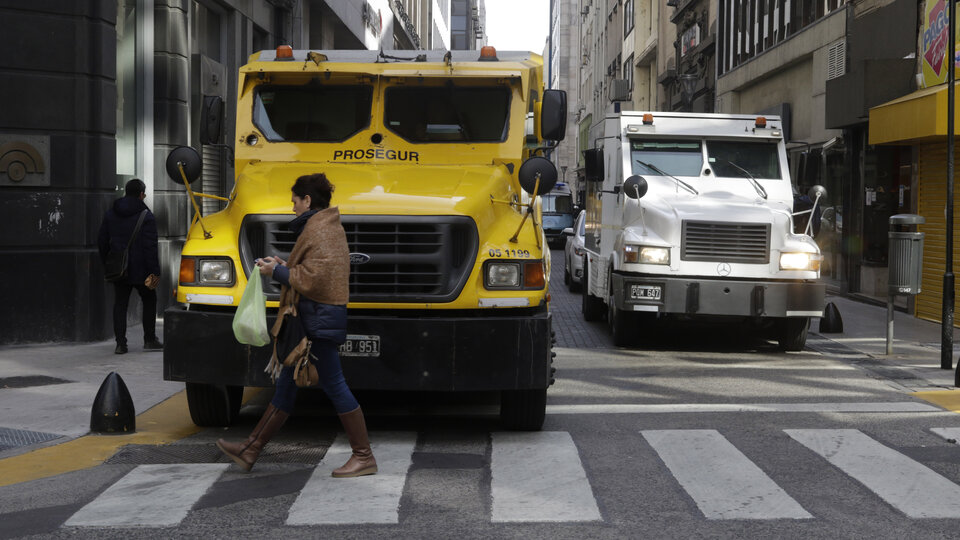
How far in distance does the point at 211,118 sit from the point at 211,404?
233 cm

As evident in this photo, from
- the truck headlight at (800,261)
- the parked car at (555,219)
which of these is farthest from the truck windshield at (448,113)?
the parked car at (555,219)

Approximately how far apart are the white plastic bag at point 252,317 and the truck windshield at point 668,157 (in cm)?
820

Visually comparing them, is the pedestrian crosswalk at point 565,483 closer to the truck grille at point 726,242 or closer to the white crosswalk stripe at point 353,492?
the white crosswalk stripe at point 353,492

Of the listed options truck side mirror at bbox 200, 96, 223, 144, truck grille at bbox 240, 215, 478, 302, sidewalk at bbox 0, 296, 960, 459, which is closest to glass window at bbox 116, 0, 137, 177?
sidewalk at bbox 0, 296, 960, 459

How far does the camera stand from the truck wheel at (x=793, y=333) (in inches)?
518

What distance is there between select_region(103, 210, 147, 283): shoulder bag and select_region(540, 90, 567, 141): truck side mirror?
5.31 meters

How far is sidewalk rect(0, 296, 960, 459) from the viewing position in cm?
835

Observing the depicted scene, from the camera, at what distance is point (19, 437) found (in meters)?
7.95

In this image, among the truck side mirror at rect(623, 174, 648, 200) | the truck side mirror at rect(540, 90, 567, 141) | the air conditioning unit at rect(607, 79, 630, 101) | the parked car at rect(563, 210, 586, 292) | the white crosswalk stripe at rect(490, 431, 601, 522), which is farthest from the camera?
the air conditioning unit at rect(607, 79, 630, 101)

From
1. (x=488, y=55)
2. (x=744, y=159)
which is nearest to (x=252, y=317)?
(x=488, y=55)

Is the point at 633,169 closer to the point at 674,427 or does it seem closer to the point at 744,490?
the point at 674,427

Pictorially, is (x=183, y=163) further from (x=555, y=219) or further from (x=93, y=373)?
(x=555, y=219)

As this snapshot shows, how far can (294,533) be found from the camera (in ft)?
18.2

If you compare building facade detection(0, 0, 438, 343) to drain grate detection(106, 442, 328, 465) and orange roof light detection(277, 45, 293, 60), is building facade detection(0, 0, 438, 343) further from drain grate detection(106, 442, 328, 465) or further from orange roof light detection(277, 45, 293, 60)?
drain grate detection(106, 442, 328, 465)
